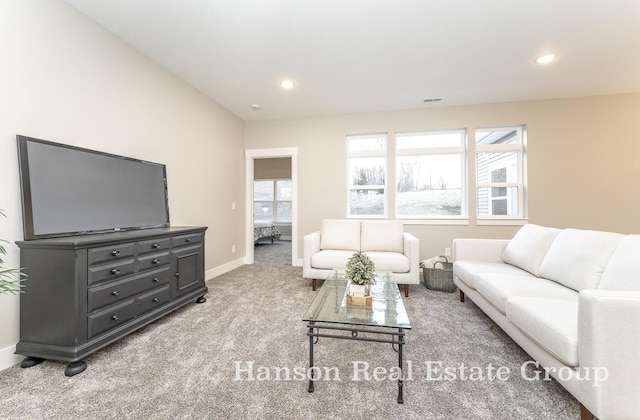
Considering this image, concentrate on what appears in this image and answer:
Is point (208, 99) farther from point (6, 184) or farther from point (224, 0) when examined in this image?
point (6, 184)

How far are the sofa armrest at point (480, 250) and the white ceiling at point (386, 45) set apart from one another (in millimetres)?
2012

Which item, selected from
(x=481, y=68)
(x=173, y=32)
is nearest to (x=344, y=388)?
(x=173, y=32)

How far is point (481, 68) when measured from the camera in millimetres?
2904

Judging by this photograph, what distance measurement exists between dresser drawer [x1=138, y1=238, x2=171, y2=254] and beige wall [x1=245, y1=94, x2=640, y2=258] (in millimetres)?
3261

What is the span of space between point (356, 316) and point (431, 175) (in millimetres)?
3392

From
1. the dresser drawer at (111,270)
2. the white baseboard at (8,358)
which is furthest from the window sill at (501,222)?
the white baseboard at (8,358)

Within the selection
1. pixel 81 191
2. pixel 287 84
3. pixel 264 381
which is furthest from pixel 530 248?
pixel 81 191

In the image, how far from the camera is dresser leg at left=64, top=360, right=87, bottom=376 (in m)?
1.53

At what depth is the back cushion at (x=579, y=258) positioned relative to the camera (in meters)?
1.67

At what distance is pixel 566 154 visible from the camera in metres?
3.71

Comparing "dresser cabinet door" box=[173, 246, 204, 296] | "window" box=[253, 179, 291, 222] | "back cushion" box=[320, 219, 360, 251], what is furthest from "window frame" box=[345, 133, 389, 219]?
"window" box=[253, 179, 291, 222]

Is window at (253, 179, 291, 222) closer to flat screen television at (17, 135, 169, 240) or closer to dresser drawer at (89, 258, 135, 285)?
flat screen television at (17, 135, 169, 240)

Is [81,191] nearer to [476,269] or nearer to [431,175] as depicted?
[476,269]

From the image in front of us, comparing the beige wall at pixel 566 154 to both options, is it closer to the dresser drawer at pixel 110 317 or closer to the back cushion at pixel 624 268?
the back cushion at pixel 624 268
